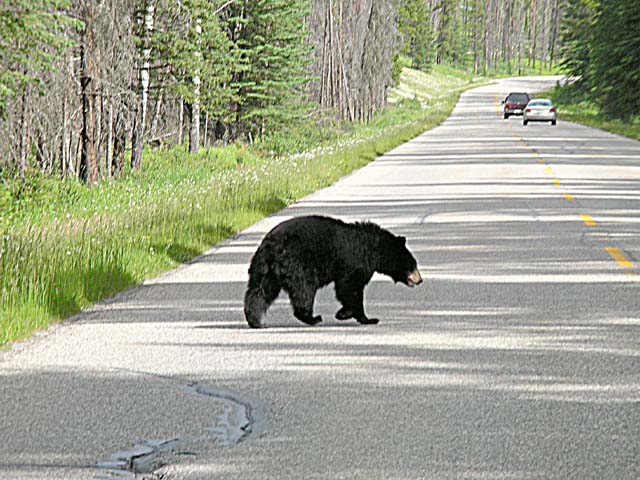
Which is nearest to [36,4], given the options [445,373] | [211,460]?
[445,373]

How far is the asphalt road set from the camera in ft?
18.4

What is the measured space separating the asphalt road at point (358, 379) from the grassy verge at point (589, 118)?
4063 centimetres

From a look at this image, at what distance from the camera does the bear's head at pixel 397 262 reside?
923cm

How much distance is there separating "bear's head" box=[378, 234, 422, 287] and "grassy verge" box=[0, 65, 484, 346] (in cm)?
248

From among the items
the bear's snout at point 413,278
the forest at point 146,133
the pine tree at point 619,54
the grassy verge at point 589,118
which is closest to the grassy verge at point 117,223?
the forest at point 146,133

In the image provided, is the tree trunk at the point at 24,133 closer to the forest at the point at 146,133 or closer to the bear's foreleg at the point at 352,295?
the forest at the point at 146,133

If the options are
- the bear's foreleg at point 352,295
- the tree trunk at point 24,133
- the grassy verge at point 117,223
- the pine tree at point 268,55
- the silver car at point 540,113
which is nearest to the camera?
the bear's foreleg at point 352,295

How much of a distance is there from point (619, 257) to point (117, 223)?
5704 millimetres

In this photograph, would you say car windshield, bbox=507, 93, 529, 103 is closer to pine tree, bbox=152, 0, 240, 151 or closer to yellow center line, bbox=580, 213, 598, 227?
pine tree, bbox=152, 0, 240, 151

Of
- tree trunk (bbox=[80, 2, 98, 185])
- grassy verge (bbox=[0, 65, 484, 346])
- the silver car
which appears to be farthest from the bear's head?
the silver car

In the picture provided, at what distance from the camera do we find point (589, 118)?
252 feet

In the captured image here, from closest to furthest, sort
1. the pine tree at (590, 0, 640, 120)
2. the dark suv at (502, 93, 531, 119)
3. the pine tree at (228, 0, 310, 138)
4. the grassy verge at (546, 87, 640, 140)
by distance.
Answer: the pine tree at (228, 0, 310, 138), the pine tree at (590, 0, 640, 120), the grassy verge at (546, 87, 640, 140), the dark suv at (502, 93, 531, 119)

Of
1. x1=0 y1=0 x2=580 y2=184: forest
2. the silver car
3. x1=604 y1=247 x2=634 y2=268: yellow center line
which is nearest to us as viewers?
x1=604 y1=247 x2=634 y2=268: yellow center line

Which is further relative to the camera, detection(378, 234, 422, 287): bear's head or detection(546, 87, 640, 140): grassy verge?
detection(546, 87, 640, 140): grassy verge
